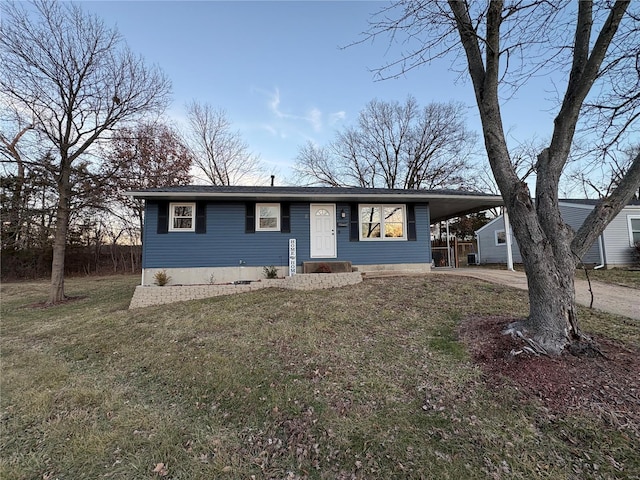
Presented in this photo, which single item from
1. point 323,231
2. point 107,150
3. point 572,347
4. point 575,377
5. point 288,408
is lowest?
→ point 288,408

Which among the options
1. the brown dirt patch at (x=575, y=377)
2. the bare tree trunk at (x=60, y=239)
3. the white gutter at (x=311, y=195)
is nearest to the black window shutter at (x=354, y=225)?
the white gutter at (x=311, y=195)

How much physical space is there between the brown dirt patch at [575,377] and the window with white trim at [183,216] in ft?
26.3

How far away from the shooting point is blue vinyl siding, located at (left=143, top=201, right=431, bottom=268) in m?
A: 8.62

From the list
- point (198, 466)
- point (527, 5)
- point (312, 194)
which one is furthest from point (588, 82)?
point (312, 194)

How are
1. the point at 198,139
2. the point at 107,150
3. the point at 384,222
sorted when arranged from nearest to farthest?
the point at 384,222
the point at 107,150
the point at 198,139

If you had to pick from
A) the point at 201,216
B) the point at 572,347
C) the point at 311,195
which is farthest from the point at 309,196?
the point at 572,347

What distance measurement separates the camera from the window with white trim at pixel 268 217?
9203 mm

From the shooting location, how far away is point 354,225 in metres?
9.59

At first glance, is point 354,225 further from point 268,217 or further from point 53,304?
point 53,304

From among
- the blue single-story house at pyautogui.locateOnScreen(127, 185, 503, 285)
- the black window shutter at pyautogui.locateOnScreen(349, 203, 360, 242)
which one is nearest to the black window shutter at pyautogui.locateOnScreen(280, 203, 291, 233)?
the blue single-story house at pyautogui.locateOnScreen(127, 185, 503, 285)

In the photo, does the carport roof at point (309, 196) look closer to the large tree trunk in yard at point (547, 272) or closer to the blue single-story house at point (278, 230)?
the blue single-story house at point (278, 230)

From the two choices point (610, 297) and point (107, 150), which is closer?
point (610, 297)

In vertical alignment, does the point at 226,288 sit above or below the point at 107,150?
below

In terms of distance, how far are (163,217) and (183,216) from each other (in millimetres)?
545
